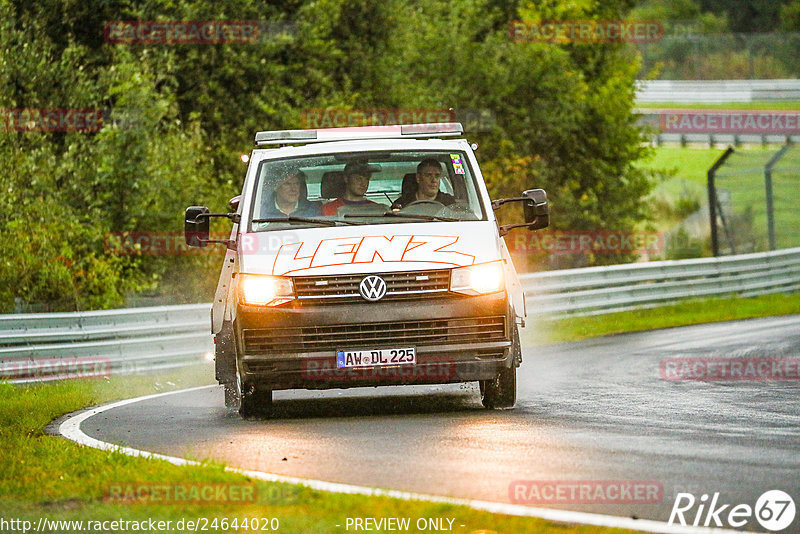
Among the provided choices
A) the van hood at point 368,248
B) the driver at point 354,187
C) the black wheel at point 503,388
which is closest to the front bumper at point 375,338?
the van hood at point 368,248

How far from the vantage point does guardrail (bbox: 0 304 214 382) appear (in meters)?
15.5

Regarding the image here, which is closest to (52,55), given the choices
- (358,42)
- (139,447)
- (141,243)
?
(141,243)

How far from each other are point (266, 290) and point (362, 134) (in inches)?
93.4

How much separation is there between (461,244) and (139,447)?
273 centimetres

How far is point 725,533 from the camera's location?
5.97 m

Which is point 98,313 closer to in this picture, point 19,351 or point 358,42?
point 19,351

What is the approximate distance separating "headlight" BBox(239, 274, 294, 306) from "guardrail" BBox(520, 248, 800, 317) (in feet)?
37.4

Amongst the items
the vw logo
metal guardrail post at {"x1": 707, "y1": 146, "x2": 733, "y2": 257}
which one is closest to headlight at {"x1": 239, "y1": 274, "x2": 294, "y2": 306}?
the vw logo

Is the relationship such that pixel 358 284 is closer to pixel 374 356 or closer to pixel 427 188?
pixel 374 356

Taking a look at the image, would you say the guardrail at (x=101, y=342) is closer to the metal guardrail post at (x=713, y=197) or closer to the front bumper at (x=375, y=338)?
the front bumper at (x=375, y=338)

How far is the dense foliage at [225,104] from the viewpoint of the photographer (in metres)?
21.6

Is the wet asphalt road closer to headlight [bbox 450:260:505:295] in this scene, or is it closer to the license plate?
the license plate

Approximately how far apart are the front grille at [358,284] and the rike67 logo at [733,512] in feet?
12.6

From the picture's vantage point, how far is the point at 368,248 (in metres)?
10.5
